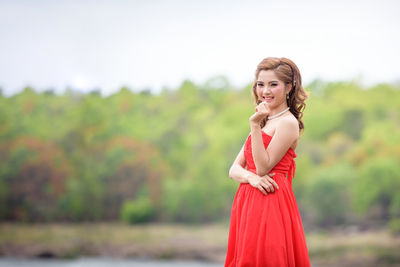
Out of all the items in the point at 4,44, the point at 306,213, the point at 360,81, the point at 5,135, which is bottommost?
the point at 306,213

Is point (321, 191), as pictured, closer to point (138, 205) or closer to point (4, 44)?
point (138, 205)

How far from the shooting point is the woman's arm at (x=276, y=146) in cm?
162

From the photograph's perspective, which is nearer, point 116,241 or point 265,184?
point 265,184

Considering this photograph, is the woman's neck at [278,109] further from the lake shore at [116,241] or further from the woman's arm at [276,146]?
the lake shore at [116,241]

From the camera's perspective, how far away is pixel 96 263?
340 inches

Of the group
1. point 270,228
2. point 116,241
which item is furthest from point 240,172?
point 116,241

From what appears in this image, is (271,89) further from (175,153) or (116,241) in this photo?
(116,241)

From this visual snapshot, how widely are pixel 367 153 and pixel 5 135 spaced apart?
7023mm

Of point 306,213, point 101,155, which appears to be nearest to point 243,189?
point 306,213

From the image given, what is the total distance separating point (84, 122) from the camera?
31.2 feet

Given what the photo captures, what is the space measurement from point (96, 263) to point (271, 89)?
7.72 metres

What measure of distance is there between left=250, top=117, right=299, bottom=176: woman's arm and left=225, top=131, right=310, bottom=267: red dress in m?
0.05

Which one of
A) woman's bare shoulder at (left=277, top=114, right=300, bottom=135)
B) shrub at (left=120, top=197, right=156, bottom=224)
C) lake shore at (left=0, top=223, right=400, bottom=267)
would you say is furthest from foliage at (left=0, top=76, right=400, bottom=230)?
woman's bare shoulder at (left=277, top=114, right=300, bottom=135)

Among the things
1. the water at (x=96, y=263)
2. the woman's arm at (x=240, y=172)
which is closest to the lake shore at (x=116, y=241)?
the water at (x=96, y=263)
